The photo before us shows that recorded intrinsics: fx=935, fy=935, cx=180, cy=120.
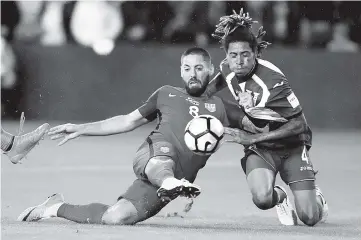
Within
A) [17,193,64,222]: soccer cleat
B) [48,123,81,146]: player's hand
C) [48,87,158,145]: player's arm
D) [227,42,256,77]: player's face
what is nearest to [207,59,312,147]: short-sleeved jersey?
[227,42,256,77]: player's face

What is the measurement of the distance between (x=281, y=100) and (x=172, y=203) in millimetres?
1742

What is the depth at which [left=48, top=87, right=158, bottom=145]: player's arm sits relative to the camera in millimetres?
8367

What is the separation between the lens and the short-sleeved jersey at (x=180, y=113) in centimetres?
830

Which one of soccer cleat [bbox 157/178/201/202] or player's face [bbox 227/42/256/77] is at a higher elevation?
player's face [bbox 227/42/256/77]

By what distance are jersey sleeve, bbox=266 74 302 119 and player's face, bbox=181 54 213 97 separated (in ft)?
2.31

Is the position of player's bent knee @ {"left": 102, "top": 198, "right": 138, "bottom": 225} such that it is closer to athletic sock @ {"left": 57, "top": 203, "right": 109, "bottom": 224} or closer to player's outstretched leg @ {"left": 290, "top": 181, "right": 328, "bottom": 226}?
athletic sock @ {"left": 57, "top": 203, "right": 109, "bottom": 224}

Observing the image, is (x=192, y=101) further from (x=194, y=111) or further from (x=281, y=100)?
(x=281, y=100)

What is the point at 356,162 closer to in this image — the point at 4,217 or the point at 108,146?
the point at 108,146

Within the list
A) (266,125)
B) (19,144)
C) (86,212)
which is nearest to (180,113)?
(266,125)

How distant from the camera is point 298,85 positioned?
1989 centimetres

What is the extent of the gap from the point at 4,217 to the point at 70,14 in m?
9.76

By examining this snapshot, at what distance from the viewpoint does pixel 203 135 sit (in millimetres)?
7945

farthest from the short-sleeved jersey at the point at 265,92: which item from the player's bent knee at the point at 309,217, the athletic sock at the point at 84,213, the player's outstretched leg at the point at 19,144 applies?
the player's outstretched leg at the point at 19,144

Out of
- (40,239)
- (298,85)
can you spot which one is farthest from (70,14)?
(40,239)
